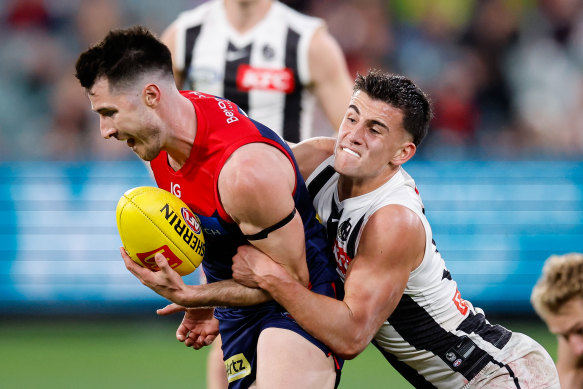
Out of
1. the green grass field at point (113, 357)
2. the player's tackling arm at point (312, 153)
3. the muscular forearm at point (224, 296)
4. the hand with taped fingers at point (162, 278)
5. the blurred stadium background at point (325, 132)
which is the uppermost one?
the player's tackling arm at point (312, 153)

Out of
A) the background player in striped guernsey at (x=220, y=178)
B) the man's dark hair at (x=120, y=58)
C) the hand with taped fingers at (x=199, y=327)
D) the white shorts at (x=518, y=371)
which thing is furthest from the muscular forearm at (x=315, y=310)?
the man's dark hair at (x=120, y=58)

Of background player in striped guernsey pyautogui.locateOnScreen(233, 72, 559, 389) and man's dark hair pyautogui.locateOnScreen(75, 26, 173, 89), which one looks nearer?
man's dark hair pyautogui.locateOnScreen(75, 26, 173, 89)

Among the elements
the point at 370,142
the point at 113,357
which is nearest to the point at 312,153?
the point at 370,142

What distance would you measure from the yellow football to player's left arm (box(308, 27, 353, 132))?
2.11 m

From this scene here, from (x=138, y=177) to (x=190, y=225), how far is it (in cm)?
477

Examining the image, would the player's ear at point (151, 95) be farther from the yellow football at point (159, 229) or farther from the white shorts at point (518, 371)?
the white shorts at point (518, 371)

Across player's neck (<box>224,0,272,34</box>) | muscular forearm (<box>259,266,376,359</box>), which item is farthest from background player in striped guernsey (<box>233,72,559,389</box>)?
player's neck (<box>224,0,272,34</box>)

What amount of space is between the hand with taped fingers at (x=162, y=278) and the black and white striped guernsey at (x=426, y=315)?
2.70 feet

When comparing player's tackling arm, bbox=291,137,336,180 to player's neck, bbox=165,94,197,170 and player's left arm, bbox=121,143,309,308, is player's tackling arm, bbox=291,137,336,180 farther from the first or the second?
player's neck, bbox=165,94,197,170

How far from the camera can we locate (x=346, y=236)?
4.34m

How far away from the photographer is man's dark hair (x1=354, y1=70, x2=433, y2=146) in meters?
4.26

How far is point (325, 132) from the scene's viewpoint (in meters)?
9.16

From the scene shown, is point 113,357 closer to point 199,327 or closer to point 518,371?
point 199,327

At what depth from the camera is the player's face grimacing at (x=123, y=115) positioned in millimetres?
3936
